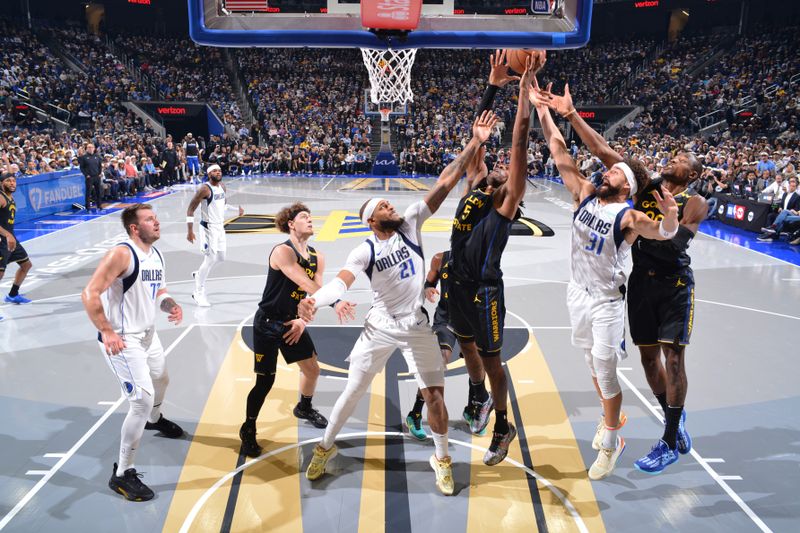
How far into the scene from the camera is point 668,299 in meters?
4.86

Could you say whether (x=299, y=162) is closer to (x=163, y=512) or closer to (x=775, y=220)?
(x=775, y=220)

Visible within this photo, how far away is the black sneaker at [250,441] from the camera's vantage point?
494cm

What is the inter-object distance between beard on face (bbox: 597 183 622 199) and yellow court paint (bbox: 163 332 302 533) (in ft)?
10.1

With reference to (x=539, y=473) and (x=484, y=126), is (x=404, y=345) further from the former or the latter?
(x=484, y=126)

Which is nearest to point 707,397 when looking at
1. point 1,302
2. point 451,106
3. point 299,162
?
point 1,302

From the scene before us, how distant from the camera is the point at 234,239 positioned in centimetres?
1375

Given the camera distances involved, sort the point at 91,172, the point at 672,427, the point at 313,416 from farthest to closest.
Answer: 1. the point at 91,172
2. the point at 313,416
3. the point at 672,427

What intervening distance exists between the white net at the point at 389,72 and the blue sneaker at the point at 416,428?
4.99 meters

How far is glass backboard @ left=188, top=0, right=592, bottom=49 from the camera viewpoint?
18.6ft

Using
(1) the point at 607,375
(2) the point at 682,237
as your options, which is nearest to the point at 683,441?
(1) the point at 607,375

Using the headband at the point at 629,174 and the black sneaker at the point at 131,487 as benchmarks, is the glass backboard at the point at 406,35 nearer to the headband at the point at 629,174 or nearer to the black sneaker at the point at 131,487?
the headband at the point at 629,174

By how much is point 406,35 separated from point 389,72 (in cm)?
344

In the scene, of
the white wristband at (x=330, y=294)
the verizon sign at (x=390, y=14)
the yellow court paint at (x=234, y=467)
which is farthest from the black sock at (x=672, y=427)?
the verizon sign at (x=390, y=14)

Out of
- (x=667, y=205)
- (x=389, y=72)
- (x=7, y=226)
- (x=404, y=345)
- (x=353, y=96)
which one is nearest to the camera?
(x=667, y=205)
